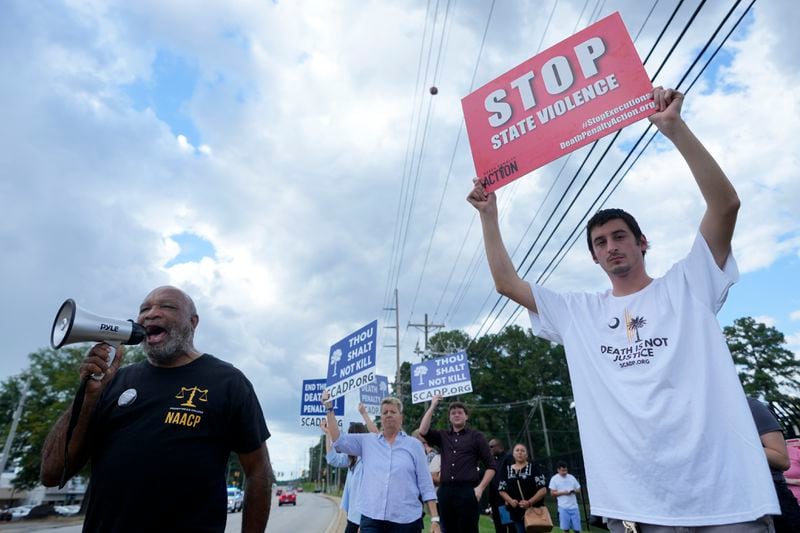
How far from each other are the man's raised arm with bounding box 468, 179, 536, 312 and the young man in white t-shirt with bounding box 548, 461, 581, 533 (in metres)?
9.65

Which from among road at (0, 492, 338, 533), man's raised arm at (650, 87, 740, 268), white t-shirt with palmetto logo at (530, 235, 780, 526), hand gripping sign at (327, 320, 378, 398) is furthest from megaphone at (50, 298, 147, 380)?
road at (0, 492, 338, 533)

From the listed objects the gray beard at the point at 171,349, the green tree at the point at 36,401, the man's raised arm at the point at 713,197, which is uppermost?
the green tree at the point at 36,401

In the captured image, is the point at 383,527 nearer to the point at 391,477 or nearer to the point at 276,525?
the point at 391,477

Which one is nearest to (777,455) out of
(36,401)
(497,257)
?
(497,257)

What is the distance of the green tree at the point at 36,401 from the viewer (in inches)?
1494

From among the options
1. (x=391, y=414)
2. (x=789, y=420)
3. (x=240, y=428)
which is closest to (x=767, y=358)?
(x=789, y=420)

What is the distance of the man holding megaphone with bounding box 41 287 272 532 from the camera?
225 centimetres

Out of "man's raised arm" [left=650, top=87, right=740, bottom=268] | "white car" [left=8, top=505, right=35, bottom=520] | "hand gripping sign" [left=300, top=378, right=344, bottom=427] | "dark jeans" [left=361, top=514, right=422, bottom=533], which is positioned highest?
"hand gripping sign" [left=300, top=378, right=344, bottom=427]

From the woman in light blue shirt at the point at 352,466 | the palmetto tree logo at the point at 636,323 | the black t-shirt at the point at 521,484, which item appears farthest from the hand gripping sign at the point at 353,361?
the palmetto tree logo at the point at 636,323

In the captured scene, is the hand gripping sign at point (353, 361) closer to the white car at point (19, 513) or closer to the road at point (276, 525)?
the road at point (276, 525)

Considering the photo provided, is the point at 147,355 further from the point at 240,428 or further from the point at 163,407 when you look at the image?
the point at 240,428

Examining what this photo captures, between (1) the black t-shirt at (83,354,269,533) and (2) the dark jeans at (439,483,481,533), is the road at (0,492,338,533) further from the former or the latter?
(1) the black t-shirt at (83,354,269,533)

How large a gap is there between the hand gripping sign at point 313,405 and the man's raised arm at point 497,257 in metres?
7.29

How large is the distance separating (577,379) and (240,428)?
1.73 m
